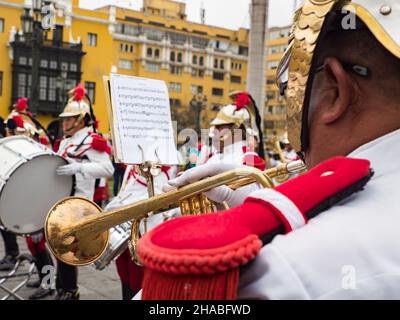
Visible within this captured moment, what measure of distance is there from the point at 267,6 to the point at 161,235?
42.6 ft

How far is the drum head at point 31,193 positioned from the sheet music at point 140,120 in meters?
2.29

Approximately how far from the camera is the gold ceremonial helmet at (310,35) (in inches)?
47.1

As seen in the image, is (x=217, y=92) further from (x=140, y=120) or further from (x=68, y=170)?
(x=140, y=120)

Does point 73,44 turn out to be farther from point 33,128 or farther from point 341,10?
point 341,10

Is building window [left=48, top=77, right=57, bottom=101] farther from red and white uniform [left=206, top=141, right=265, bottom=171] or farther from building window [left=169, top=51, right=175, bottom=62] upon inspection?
red and white uniform [left=206, top=141, right=265, bottom=171]

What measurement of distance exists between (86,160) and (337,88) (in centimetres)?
486

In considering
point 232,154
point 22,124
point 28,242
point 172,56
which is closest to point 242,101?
point 232,154

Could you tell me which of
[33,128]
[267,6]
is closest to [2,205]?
[33,128]

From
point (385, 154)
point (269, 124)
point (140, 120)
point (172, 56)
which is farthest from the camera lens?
point (172, 56)

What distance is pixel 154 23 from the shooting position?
59.4 metres

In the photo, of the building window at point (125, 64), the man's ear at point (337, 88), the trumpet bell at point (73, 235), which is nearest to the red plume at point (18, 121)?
the trumpet bell at point (73, 235)

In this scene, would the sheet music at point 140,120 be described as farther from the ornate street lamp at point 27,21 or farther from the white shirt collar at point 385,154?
the ornate street lamp at point 27,21

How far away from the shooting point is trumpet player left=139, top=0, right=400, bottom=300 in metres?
0.95

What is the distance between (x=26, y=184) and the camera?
5.05m
